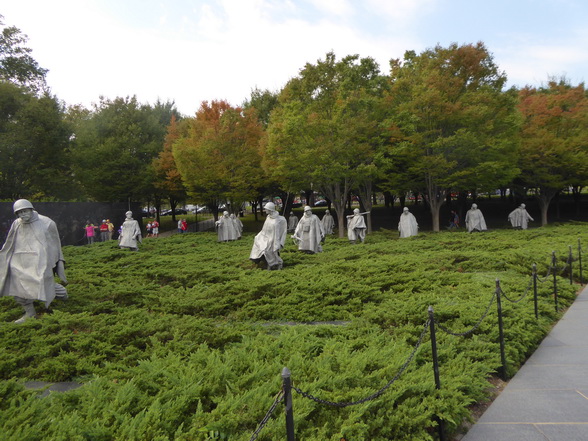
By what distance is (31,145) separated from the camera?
30.2 meters

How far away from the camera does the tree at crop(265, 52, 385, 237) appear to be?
2317 centimetres

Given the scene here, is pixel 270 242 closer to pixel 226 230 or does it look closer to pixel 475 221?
pixel 226 230

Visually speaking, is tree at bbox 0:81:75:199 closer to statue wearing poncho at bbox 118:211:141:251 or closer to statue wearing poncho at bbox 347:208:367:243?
statue wearing poncho at bbox 118:211:141:251

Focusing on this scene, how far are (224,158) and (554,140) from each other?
2068 cm

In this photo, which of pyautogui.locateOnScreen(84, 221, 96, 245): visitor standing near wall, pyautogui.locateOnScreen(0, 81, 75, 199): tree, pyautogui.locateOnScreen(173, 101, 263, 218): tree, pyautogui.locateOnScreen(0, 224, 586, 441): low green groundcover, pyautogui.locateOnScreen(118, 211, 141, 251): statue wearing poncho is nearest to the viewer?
pyautogui.locateOnScreen(0, 224, 586, 441): low green groundcover

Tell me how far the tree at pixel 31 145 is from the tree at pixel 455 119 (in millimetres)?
23527

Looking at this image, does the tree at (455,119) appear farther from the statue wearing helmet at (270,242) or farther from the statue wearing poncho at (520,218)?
the statue wearing helmet at (270,242)

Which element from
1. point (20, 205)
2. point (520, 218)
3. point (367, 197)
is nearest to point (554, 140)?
point (520, 218)

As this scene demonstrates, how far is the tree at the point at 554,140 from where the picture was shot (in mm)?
26812

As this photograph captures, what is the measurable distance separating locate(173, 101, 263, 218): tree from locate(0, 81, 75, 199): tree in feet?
30.9

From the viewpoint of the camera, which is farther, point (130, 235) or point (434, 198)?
point (434, 198)

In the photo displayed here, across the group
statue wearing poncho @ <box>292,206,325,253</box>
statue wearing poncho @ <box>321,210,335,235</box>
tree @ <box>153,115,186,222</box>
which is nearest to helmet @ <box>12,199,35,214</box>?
statue wearing poncho @ <box>292,206,325,253</box>

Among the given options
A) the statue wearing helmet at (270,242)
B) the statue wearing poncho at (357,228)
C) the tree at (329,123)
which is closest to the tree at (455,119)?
the tree at (329,123)

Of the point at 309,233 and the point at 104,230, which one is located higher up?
the point at 104,230
